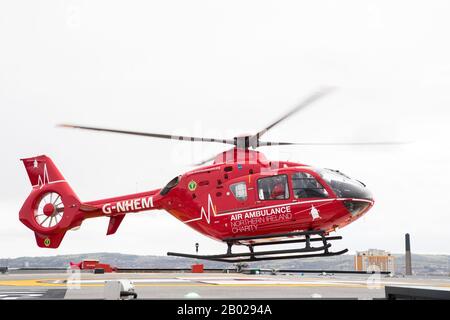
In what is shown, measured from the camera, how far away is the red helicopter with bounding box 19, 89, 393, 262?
1959 centimetres

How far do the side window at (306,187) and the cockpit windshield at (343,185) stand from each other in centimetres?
40

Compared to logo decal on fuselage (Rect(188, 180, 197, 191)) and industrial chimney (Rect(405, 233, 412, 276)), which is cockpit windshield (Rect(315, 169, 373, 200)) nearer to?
logo decal on fuselage (Rect(188, 180, 197, 191))

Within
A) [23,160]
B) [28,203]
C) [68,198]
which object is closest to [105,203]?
[68,198]

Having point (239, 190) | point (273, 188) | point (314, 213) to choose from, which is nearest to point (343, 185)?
point (314, 213)

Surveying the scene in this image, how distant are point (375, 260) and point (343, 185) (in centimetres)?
10830

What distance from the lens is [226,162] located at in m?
21.4

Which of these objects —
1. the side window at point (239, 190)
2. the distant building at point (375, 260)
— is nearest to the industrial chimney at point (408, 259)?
the distant building at point (375, 260)

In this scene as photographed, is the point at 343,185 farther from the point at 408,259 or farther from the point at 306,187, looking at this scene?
the point at 408,259

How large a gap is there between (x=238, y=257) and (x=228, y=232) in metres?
1.10

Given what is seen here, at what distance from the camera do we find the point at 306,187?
19.8 meters

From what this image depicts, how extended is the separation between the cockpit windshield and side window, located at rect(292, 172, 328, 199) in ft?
1.33

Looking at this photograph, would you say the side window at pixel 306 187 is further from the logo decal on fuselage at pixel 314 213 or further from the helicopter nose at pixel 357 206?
the helicopter nose at pixel 357 206
